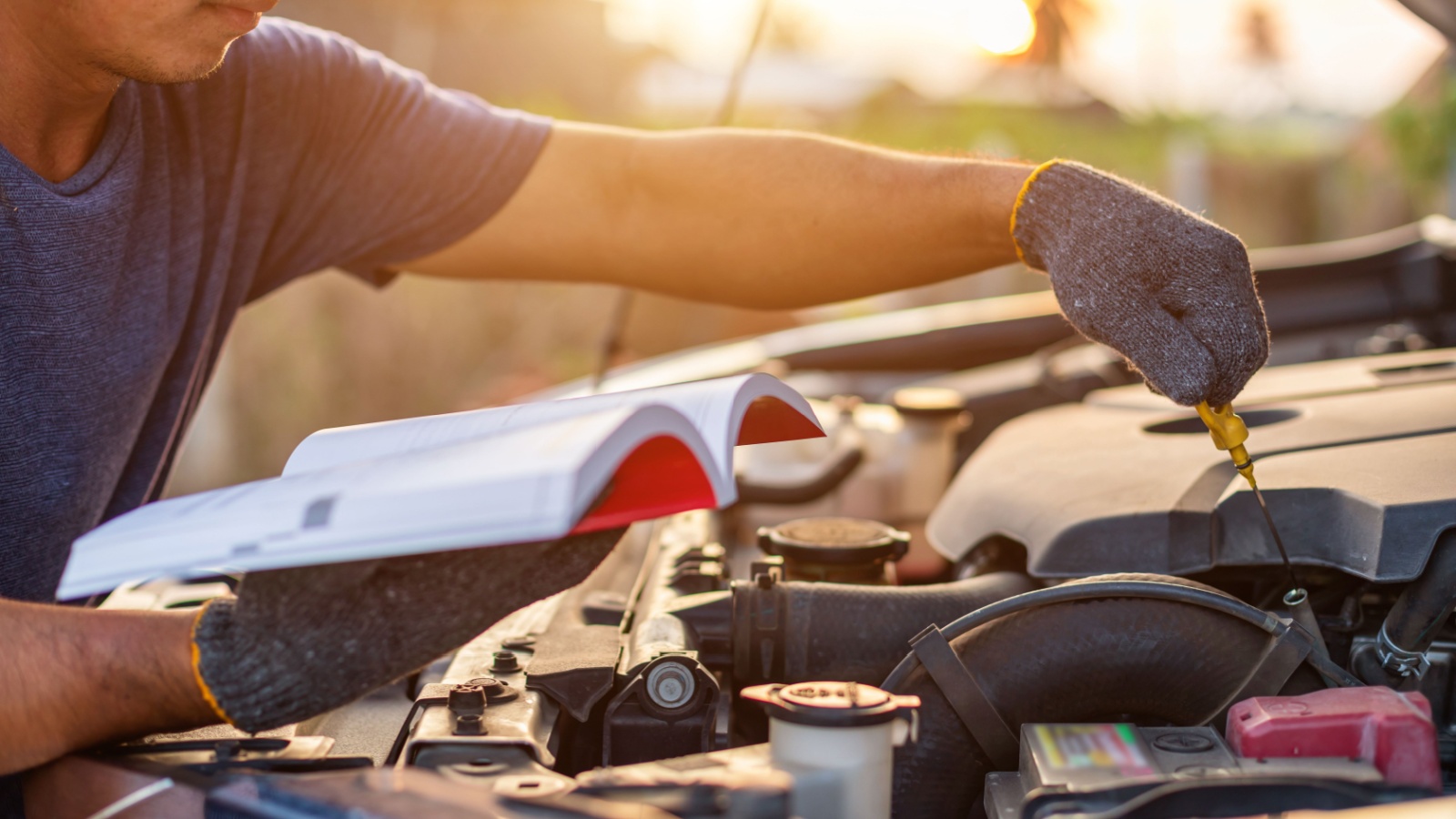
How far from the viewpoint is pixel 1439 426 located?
1113mm

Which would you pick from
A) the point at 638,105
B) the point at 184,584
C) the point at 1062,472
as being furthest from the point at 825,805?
the point at 638,105

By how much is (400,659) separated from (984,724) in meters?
0.43

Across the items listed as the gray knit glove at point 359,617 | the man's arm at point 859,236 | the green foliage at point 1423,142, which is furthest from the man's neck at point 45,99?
the green foliage at point 1423,142

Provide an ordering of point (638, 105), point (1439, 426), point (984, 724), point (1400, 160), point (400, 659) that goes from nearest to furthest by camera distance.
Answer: point (400, 659) < point (984, 724) < point (1439, 426) < point (1400, 160) < point (638, 105)

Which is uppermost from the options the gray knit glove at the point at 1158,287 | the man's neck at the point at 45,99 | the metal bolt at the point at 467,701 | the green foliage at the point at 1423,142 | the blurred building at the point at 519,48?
the blurred building at the point at 519,48

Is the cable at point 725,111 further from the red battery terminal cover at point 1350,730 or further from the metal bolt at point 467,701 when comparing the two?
the red battery terminal cover at point 1350,730

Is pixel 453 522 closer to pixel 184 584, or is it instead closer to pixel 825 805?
pixel 825 805

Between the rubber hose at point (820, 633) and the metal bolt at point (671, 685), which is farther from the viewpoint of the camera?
the rubber hose at point (820, 633)

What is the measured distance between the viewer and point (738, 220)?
4.93 ft

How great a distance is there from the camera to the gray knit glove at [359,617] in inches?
28.1

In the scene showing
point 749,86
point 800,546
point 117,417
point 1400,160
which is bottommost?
point 800,546

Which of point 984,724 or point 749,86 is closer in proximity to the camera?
point 984,724

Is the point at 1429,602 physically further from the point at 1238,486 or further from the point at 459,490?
the point at 459,490

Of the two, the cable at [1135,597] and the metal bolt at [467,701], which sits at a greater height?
the cable at [1135,597]
